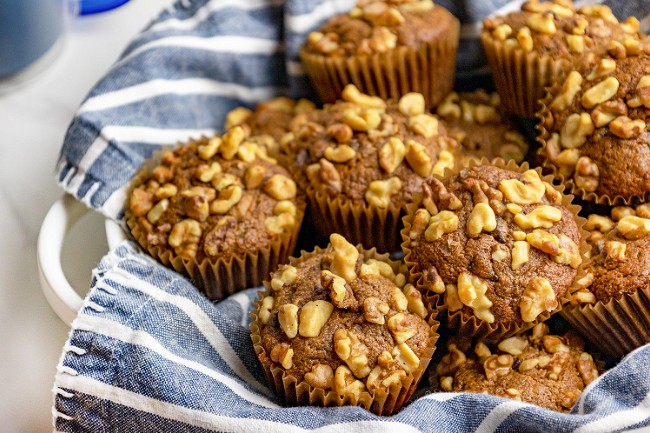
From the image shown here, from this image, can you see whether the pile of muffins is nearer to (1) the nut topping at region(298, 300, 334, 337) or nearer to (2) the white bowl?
(1) the nut topping at region(298, 300, 334, 337)

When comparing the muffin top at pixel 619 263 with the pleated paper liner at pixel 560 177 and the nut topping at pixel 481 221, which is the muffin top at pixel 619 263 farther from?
the nut topping at pixel 481 221

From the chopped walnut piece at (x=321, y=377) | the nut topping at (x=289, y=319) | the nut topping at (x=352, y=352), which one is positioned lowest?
the chopped walnut piece at (x=321, y=377)

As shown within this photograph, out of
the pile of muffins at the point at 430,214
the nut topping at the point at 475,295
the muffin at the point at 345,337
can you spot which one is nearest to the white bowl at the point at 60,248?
the pile of muffins at the point at 430,214

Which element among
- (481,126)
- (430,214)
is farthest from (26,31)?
(430,214)

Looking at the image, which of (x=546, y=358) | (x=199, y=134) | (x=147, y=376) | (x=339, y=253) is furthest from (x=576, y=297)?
(x=199, y=134)

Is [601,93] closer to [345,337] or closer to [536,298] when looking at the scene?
[536,298]
